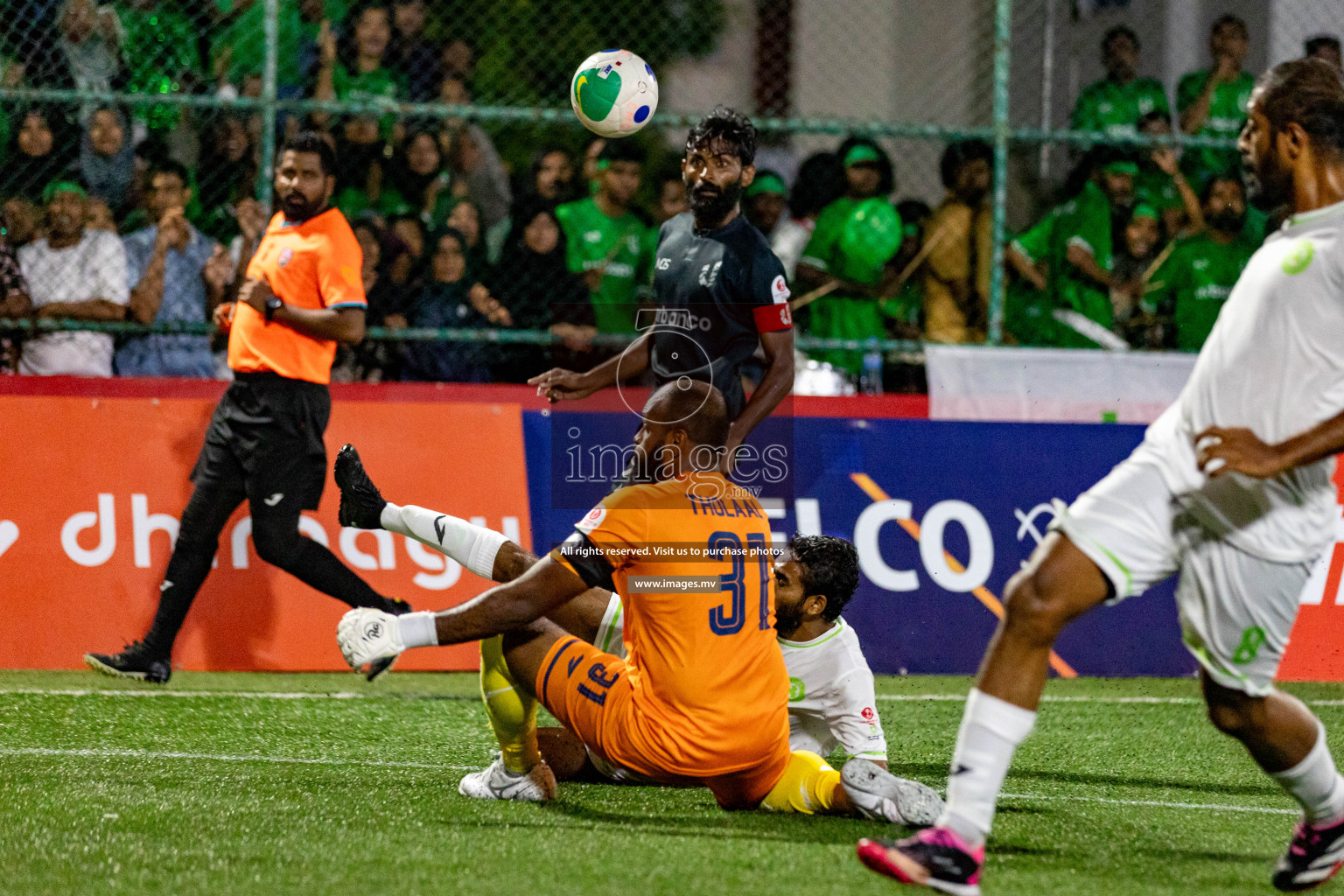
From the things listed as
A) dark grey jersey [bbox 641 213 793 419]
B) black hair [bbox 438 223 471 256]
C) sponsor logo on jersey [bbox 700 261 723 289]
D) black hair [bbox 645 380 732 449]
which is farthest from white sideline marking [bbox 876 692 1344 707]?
black hair [bbox 438 223 471 256]

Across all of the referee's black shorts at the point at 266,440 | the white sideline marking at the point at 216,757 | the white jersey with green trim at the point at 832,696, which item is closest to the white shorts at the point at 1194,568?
the white jersey with green trim at the point at 832,696

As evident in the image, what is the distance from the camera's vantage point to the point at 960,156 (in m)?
9.42

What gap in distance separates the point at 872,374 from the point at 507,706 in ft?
16.0

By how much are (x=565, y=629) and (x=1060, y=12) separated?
28.8 feet

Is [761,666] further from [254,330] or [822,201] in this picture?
[822,201]

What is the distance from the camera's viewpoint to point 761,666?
14.6 ft

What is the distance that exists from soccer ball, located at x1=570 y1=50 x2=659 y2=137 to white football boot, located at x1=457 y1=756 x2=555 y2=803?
10.3 ft

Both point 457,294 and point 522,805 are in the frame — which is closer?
point 522,805

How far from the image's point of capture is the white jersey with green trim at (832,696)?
193 inches

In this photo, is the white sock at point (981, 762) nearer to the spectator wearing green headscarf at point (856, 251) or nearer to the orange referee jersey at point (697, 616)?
the orange referee jersey at point (697, 616)

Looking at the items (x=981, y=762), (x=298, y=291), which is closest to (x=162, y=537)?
(x=298, y=291)

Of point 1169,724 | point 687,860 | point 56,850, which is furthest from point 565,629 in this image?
point 1169,724

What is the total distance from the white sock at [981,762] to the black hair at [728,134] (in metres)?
3.15

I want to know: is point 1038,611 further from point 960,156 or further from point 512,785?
point 960,156
